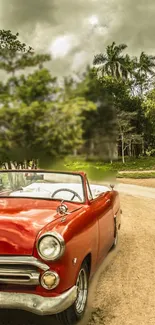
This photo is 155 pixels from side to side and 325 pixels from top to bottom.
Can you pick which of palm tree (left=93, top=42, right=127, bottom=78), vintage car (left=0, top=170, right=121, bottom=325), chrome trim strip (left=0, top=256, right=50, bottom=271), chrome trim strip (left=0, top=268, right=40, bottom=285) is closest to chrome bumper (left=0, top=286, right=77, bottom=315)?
vintage car (left=0, top=170, right=121, bottom=325)

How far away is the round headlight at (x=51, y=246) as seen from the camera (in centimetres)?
328

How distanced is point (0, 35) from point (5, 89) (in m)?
7.39

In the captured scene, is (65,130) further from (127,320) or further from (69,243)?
(127,320)

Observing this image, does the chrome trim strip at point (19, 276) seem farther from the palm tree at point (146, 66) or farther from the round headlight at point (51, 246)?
the palm tree at point (146, 66)

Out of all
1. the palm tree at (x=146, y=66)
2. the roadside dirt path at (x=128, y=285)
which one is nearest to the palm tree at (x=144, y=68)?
the palm tree at (x=146, y=66)

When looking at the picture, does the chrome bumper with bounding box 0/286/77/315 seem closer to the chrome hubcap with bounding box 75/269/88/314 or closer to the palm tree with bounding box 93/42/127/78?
the chrome hubcap with bounding box 75/269/88/314

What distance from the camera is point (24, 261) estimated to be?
10.7ft

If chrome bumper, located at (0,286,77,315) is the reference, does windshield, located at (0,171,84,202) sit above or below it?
above

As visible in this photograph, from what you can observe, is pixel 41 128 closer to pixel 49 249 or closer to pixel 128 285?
pixel 49 249

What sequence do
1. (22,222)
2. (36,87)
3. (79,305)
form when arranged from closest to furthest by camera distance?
1. (22,222)
2. (79,305)
3. (36,87)

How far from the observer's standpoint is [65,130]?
4.31m

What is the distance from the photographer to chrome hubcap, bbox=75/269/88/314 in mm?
3875

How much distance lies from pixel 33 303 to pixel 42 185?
6.06 ft

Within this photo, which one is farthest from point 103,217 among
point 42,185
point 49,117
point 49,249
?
point 49,249
